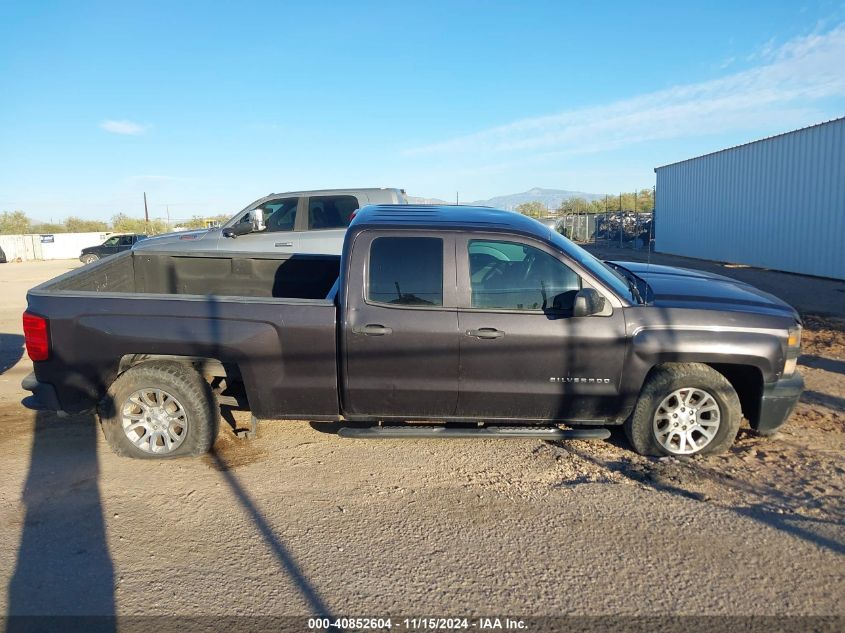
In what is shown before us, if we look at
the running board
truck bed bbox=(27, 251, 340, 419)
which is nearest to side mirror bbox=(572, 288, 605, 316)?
the running board

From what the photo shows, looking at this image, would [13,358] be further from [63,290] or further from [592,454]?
[592,454]

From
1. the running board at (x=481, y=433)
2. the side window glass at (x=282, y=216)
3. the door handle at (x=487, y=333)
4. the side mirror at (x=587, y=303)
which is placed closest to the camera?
the side mirror at (x=587, y=303)

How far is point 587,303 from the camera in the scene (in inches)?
167

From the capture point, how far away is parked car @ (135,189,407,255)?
9.70 meters

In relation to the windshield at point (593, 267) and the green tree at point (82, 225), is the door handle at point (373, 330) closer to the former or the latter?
the windshield at point (593, 267)

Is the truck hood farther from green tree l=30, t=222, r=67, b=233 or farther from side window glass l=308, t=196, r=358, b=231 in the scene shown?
green tree l=30, t=222, r=67, b=233

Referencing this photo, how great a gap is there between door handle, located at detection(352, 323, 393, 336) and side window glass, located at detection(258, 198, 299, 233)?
592 cm

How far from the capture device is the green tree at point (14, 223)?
6216 centimetres

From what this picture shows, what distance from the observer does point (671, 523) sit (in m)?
3.71

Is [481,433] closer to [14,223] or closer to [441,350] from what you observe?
[441,350]

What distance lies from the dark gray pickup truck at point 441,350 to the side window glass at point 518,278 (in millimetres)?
11

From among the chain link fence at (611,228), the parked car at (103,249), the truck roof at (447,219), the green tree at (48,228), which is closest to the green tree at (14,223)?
the green tree at (48,228)

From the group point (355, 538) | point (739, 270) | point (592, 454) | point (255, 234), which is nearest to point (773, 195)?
point (739, 270)

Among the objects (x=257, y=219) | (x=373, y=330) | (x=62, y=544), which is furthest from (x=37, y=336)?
(x=257, y=219)
